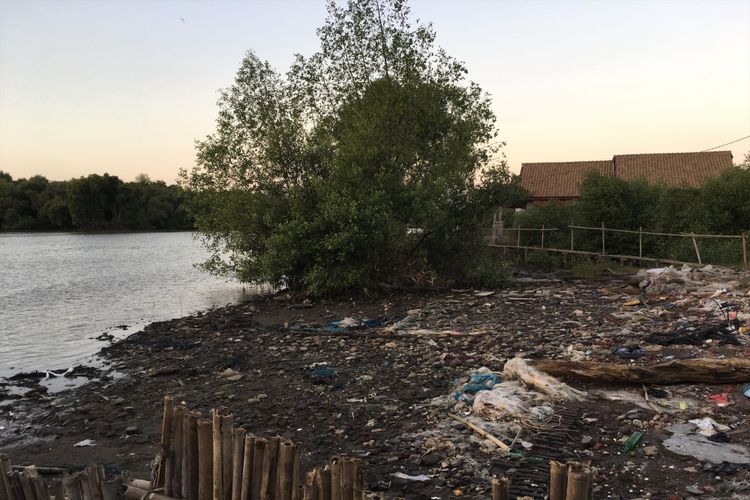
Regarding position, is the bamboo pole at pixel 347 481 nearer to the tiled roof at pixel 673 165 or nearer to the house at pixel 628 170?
the house at pixel 628 170

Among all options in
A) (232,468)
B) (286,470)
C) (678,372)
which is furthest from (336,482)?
(678,372)

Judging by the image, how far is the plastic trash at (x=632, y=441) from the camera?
5.34 m

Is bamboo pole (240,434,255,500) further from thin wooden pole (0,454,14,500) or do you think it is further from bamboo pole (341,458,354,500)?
thin wooden pole (0,454,14,500)

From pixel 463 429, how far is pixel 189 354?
6.81m

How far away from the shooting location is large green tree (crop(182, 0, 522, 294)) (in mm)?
16953

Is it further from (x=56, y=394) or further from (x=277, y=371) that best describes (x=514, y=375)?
(x=56, y=394)

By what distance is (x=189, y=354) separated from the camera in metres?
11.2

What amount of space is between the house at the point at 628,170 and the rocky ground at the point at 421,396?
2369cm

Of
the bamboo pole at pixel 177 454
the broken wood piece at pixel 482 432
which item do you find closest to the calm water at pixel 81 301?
the broken wood piece at pixel 482 432

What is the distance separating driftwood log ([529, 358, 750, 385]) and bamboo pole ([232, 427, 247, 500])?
5.20 metres

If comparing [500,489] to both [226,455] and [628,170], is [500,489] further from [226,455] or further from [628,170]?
[628,170]

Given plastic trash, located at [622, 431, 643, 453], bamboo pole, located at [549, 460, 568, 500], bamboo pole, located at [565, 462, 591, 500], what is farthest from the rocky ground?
bamboo pole, located at [565, 462, 591, 500]

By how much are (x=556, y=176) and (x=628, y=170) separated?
4526 millimetres

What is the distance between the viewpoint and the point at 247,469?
3094 mm
